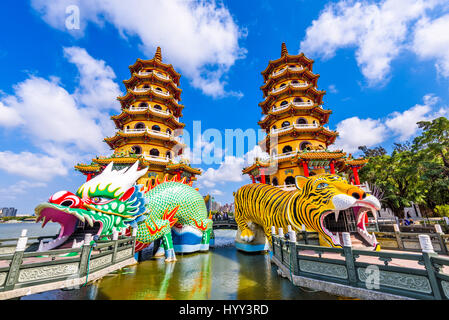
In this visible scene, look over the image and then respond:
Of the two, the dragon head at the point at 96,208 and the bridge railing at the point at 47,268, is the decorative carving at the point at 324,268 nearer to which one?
the bridge railing at the point at 47,268

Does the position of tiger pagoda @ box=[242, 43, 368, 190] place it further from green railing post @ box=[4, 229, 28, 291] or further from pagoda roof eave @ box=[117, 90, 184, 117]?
green railing post @ box=[4, 229, 28, 291]

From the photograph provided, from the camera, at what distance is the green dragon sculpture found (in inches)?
187

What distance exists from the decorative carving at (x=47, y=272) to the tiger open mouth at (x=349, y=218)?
571 centimetres

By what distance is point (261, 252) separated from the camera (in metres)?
9.98

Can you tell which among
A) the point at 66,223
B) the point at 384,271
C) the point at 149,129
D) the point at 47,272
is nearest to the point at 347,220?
the point at 384,271

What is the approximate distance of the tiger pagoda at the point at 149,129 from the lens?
Answer: 15.2 m

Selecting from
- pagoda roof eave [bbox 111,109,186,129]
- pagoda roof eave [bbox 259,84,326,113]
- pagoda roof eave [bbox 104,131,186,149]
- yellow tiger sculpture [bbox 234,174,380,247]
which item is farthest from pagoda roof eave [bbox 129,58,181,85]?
yellow tiger sculpture [bbox 234,174,380,247]

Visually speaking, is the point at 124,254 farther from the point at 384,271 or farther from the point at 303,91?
the point at 303,91

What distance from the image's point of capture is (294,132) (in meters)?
15.6

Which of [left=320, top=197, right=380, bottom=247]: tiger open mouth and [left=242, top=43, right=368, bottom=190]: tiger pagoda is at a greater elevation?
[left=242, top=43, right=368, bottom=190]: tiger pagoda
